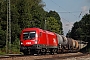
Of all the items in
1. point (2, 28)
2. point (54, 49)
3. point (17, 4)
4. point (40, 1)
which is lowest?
point (54, 49)

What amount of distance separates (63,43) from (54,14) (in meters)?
98.8

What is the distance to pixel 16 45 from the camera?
61344 millimetres

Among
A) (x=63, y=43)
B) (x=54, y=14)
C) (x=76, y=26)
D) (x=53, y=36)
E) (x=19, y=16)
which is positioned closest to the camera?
(x=53, y=36)

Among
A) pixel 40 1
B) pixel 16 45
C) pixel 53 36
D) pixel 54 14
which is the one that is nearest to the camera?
pixel 53 36

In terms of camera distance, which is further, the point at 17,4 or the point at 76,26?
the point at 76,26

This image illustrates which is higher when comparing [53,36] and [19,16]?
[19,16]

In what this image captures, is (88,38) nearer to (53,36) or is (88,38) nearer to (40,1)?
(40,1)

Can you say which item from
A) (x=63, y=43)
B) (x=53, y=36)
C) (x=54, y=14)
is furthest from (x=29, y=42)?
(x=54, y=14)

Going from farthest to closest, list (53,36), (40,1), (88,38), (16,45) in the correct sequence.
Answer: (40,1)
(88,38)
(16,45)
(53,36)

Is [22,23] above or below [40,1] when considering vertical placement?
below

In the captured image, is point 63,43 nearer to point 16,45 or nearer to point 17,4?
point 16,45

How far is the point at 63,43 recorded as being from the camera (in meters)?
48.4

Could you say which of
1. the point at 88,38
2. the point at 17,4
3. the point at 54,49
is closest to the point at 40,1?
the point at 88,38

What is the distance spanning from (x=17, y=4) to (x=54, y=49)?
120 ft
